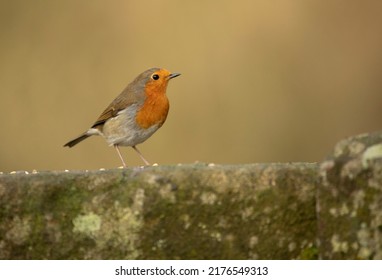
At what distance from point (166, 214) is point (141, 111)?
9.19 feet

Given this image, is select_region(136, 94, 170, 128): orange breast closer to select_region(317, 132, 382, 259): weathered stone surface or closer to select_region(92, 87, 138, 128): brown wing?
select_region(92, 87, 138, 128): brown wing

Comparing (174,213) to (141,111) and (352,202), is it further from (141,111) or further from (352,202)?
(141,111)

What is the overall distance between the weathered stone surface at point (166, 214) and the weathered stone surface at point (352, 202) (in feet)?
0.31

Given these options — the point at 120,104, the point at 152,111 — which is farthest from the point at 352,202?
the point at 120,104

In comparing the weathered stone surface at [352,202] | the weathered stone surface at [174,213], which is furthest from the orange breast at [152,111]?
the weathered stone surface at [352,202]

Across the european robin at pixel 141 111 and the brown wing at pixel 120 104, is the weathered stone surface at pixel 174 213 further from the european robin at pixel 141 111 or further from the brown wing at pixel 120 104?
the brown wing at pixel 120 104

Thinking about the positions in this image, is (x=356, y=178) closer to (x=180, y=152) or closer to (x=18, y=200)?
(x=18, y=200)

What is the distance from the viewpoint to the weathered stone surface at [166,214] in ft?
7.79

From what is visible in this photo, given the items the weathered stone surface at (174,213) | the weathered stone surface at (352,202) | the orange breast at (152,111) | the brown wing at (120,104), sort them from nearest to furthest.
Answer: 1. the weathered stone surface at (352,202)
2. the weathered stone surface at (174,213)
3. the orange breast at (152,111)
4. the brown wing at (120,104)

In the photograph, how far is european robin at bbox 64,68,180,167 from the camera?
515 cm

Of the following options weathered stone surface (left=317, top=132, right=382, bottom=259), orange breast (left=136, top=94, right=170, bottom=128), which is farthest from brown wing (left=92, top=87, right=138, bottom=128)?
weathered stone surface (left=317, top=132, right=382, bottom=259)

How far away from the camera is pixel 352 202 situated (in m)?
2.22

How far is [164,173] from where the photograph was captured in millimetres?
2434

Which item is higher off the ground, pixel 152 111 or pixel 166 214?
pixel 152 111
